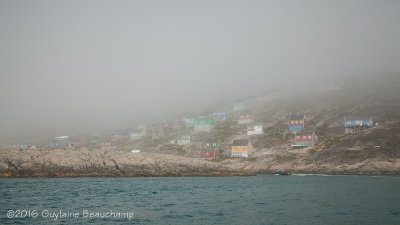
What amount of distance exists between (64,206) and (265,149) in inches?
4855

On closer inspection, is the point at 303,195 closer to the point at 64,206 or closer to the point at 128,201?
the point at 128,201

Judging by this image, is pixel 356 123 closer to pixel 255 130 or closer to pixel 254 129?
pixel 255 130

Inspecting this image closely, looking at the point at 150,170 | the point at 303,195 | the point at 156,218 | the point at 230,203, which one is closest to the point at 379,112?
the point at 150,170

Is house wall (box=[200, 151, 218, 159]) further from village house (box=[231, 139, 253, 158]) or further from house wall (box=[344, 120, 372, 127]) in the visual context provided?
house wall (box=[344, 120, 372, 127])

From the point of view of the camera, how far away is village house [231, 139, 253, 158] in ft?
514

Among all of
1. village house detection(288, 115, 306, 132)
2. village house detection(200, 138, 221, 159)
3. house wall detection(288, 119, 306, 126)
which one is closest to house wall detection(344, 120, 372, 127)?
house wall detection(288, 119, 306, 126)

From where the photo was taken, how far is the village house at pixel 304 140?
152 m

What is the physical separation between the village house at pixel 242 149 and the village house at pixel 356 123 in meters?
49.2

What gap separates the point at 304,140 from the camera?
153 metres

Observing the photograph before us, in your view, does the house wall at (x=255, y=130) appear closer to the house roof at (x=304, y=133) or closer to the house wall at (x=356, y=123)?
the house roof at (x=304, y=133)

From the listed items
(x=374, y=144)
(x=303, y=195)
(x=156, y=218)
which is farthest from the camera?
(x=374, y=144)

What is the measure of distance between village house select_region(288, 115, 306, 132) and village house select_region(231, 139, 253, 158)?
34.7m

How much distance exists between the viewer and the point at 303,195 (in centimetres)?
5888

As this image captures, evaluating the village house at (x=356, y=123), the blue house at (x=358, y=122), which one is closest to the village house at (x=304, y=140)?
the village house at (x=356, y=123)
